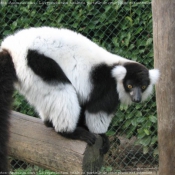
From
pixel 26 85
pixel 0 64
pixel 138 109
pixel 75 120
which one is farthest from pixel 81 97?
pixel 138 109

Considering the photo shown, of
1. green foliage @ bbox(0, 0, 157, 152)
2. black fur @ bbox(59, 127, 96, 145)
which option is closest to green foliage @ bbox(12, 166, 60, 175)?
green foliage @ bbox(0, 0, 157, 152)

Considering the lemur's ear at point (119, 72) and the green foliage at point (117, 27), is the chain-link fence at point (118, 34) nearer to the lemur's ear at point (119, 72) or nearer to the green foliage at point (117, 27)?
the green foliage at point (117, 27)

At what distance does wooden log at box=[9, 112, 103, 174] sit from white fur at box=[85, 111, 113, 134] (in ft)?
0.72

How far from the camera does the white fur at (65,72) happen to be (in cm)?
455

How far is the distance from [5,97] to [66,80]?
0.71m

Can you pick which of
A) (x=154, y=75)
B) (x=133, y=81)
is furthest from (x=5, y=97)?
(x=154, y=75)

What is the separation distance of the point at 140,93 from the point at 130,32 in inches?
76.8

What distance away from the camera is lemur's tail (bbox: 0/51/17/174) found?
404cm

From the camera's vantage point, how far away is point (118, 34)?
7094 mm

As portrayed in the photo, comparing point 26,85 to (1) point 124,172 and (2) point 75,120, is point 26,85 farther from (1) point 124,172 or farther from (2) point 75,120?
(1) point 124,172

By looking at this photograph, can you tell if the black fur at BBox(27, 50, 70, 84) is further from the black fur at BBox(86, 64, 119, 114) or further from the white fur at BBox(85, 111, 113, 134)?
the white fur at BBox(85, 111, 113, 134)

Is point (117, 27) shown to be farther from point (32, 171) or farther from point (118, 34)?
point (32, 171)

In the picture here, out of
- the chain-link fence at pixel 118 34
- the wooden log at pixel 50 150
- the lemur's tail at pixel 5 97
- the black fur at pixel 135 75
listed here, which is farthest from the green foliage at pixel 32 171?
the lemur's tail at pixel 5 97

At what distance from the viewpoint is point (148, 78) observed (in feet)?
17.7
